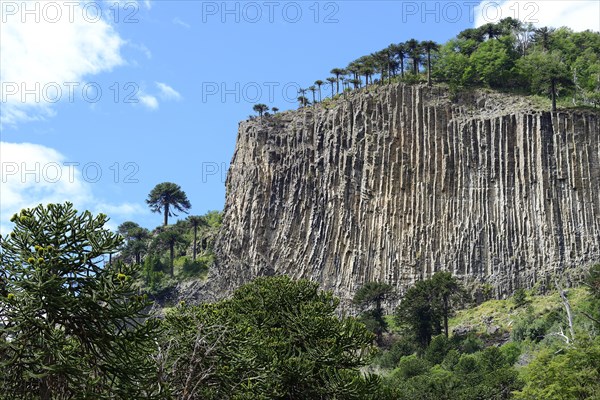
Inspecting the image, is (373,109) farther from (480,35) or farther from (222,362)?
(222,362)

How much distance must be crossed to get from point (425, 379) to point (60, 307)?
128 ft

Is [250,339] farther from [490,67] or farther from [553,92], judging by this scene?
[490,67]

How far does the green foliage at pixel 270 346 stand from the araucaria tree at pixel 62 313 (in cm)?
444

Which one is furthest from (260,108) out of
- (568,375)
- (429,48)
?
(568,375)

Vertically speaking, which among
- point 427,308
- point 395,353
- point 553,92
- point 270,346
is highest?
point 553,92

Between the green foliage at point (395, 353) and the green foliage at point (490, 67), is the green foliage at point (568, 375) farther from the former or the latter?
the green foliage at point (490, 67)

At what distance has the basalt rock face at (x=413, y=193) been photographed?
78875 mm

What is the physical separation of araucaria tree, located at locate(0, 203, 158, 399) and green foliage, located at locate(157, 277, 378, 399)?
4.44 meters

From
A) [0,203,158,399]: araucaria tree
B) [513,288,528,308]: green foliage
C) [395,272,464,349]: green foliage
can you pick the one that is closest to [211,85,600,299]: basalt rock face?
[513,288,528,308]: green foliage

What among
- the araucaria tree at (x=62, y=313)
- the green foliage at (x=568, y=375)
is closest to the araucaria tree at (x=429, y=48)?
the green foliage at (x=568, y=375)

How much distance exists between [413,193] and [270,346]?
53.7m

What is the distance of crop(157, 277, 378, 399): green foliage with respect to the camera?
2483 centimetres

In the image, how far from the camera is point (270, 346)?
32312mm

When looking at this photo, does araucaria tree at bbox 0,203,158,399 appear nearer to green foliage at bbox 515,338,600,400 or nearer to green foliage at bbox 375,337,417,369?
green foliage at bbox 515,338,600,400
